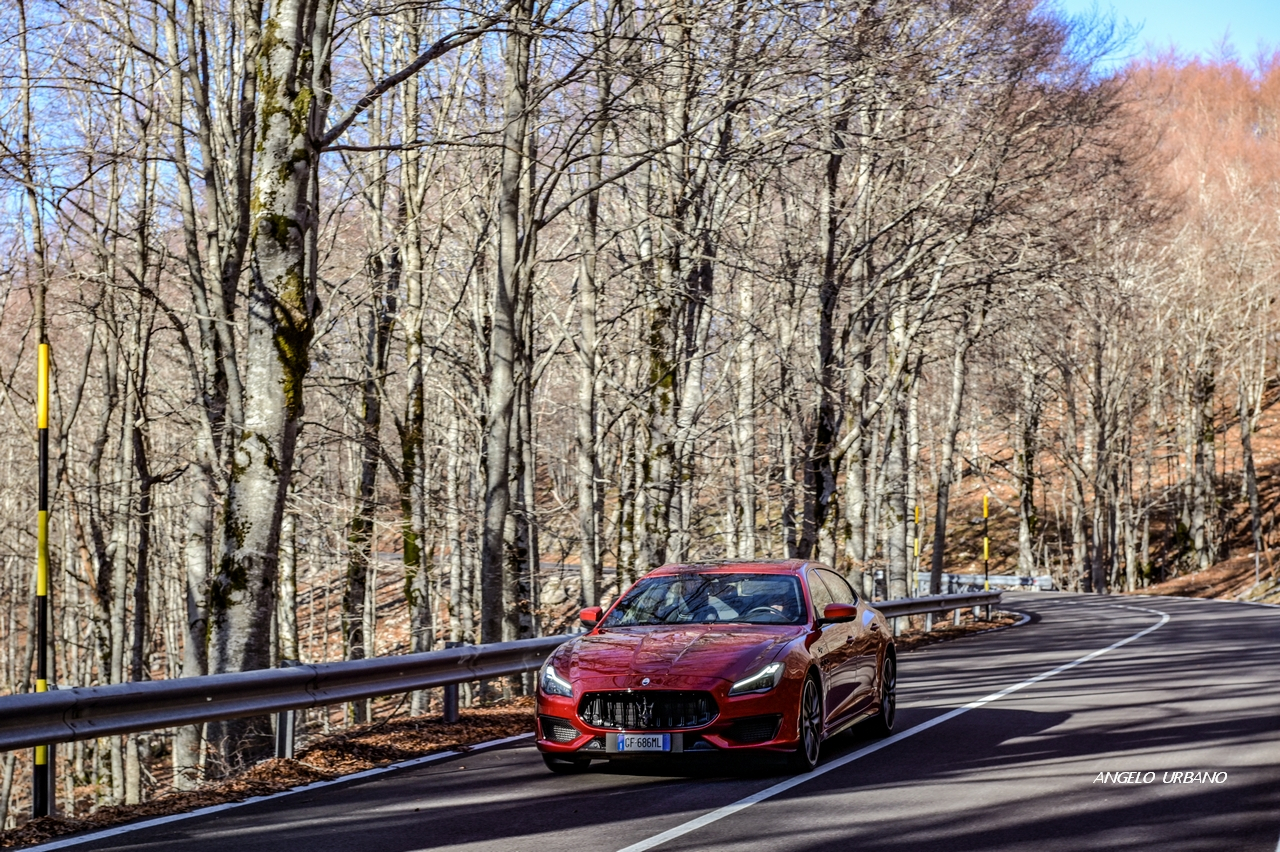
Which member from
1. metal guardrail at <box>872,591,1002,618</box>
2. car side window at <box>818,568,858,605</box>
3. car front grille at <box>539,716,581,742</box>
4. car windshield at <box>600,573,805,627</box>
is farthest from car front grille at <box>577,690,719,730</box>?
metal guardrail at <box>872,591,1002,618</box>

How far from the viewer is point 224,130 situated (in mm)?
17203

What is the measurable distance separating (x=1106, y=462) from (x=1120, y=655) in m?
29.8

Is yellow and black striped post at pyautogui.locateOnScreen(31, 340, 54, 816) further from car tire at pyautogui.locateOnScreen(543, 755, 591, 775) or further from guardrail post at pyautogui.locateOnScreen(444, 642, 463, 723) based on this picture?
guardrail post at pyautogui.locateOnScreen(444, 642, 463, 723)

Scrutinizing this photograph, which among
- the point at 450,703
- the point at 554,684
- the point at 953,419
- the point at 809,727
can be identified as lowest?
the point at 450,703

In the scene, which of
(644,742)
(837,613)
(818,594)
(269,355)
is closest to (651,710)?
(644,742)

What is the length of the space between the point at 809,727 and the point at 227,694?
3904 mm

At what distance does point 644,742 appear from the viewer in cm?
871

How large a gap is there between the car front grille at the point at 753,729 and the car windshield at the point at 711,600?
1.27 metres

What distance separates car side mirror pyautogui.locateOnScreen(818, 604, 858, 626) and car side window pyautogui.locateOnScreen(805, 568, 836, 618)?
0.54ft

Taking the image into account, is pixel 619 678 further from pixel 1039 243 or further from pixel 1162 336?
pixel 1162 336

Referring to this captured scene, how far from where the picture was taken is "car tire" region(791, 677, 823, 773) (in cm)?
910

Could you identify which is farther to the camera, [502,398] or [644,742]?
[502,398]

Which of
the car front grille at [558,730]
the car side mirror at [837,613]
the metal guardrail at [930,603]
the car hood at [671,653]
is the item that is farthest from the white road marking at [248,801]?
the metal guardrail at [930,603]

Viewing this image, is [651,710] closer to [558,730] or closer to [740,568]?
[558,730]
